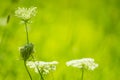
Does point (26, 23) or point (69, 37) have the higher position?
point (69, 37)

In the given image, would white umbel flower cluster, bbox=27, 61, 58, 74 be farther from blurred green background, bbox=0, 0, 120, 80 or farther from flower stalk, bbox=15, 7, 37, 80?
blurred green background, bbox=0, 0, 120, 80

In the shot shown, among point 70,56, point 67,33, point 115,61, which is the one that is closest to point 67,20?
point 67,33

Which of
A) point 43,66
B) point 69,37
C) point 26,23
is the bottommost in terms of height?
point 43,66

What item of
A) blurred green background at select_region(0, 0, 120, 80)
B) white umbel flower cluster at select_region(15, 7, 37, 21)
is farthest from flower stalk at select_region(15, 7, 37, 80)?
blurred green background at select_region(0, 0, 120, 80)

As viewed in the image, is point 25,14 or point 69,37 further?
point 69,37

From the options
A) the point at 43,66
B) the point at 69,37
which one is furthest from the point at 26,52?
the point at 69,37

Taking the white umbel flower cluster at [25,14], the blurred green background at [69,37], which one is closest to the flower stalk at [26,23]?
the white umbel flower cluster at [25,14]

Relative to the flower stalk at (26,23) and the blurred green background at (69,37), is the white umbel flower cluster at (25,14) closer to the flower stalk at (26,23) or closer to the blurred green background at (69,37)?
the flower stalk at (26,23)

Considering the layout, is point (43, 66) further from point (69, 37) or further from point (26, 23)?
point (69, 37)

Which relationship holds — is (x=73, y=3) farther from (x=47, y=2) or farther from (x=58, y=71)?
(x=58, y=71)
